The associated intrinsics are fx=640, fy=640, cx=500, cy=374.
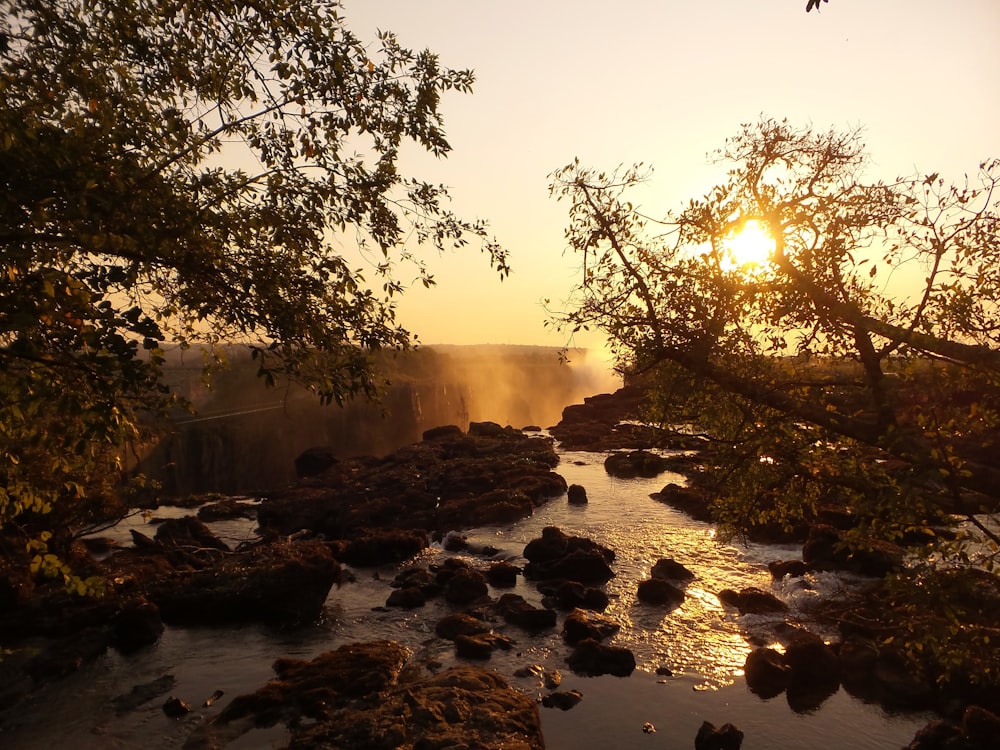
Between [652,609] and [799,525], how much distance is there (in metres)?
9.97

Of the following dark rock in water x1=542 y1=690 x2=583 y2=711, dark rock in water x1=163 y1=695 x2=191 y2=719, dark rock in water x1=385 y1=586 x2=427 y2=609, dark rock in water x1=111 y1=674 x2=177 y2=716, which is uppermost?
dark rock in water x1=385 y1=586 x2=427 y2=609

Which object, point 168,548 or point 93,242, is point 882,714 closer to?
point 93,242

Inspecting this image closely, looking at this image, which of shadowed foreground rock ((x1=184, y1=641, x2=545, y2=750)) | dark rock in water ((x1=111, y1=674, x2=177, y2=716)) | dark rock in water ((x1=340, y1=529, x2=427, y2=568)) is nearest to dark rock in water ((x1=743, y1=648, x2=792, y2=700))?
shadowed foreground rock ((x1=184, y1=641, x2=545, y2=750))

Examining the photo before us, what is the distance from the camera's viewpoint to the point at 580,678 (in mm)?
13922

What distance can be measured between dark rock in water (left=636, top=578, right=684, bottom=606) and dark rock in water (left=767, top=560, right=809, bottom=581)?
12.4 ft

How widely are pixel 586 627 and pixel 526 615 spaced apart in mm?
1631

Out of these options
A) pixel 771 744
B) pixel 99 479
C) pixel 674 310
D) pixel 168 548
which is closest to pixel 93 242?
pixel 674 310

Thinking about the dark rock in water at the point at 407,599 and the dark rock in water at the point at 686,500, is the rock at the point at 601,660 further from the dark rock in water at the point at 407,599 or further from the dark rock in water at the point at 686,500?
the dark rock in water at the point at 686,500

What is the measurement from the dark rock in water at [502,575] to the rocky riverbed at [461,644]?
0.06 m

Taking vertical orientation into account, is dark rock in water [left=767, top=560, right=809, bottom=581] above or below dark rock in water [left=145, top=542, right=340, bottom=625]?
above

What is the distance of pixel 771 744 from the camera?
11344mm

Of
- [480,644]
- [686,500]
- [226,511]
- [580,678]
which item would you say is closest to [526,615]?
[480,644]

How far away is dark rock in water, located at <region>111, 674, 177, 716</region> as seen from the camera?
13.0 metres

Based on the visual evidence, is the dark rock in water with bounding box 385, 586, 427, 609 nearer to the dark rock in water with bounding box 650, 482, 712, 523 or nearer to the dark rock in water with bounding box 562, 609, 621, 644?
the dark rock in water with bounding box 562, 609, 621, 644
